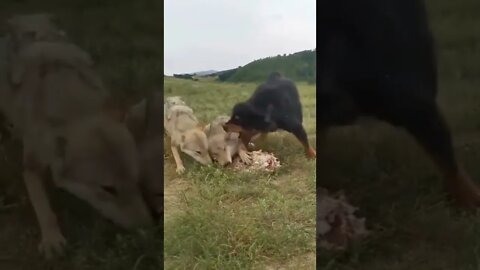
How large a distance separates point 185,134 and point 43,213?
1.63ft

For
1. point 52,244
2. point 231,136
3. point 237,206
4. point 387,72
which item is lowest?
point 52,244

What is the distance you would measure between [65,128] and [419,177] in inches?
42.9

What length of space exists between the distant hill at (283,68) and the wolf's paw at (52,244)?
709 mm

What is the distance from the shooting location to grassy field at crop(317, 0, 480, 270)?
1675 millimetres

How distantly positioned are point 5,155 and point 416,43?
130 cm

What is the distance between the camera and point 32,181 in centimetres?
173

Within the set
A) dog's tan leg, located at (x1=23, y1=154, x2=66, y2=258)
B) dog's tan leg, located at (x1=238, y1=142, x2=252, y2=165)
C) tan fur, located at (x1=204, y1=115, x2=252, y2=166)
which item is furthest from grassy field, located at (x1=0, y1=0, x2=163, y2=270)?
dog's tan leg, located at (x1=238, y1=142, x2=252, y2=165)

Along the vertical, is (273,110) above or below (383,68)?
below

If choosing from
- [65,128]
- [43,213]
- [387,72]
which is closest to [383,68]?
[387,72]

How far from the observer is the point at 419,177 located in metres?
1.69

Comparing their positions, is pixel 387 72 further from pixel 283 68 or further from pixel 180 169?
pixel 180 169

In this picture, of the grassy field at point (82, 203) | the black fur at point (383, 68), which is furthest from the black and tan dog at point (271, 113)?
the grassy field at point (82, 203)

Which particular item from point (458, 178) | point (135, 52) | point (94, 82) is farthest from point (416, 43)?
point (94, 82)

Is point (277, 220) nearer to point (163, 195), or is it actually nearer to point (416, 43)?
point (163, 195)
